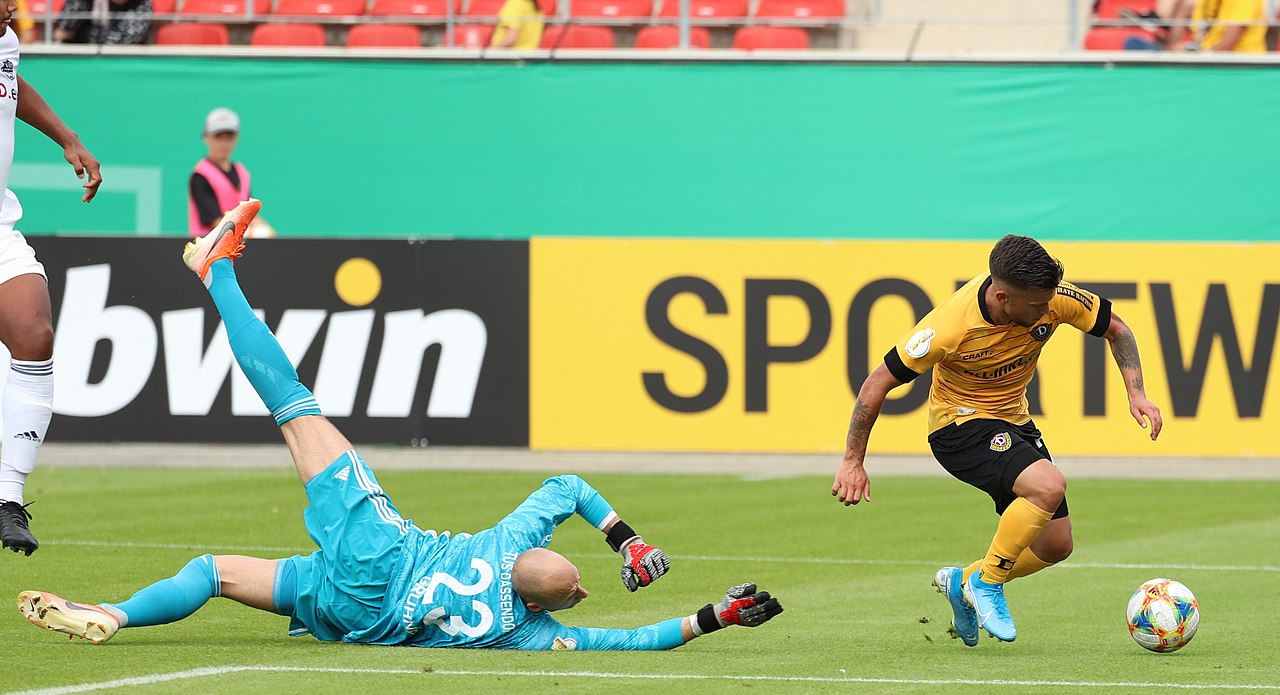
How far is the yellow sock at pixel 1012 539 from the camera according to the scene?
7.71 metres

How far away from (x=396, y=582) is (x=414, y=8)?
15.9 metres

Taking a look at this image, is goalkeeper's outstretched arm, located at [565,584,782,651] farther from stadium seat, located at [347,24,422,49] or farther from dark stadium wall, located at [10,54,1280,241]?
stadium seat, located at [347,24,422,49]

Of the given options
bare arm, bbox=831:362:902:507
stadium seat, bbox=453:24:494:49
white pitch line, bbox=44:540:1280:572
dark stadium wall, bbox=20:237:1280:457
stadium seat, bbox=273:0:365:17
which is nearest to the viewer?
bare arm, bbox=831:362:902:507

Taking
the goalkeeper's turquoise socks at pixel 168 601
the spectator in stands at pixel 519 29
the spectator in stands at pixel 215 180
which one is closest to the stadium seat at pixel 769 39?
the spectator in stands at pixel 519 29

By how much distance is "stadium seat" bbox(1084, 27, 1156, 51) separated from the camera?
844 inches

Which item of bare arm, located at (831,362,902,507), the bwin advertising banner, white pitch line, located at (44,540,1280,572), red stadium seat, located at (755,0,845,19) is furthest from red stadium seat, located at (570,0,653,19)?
bare arm, located at (831,362,902,507)

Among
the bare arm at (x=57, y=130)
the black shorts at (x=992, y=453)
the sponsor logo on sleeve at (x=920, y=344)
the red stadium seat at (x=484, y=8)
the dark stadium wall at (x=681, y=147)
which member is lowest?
the dark stadium wall at (x=681, y=147)

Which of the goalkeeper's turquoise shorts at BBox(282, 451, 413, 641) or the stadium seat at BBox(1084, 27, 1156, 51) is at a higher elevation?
the stadium seat at BBox(1084, 27, 1156, 51)

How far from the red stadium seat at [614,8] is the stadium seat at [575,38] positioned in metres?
0.34

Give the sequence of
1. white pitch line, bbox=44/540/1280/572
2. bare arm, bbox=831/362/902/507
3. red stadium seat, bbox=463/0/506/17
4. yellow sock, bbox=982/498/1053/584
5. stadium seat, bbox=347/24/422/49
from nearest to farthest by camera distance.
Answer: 1. bare arm, bbox=831/362/902/507
2. yellow sock, bbox=982/498/1053/584
3. white pitch line, bbox=44/540/1280/572
4. red stadium seat, bbox=463/0/506/17
5. stadium seat, bbox=347/24/422/49

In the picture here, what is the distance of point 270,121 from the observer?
21391mm

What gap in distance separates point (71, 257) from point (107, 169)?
500 centimetres

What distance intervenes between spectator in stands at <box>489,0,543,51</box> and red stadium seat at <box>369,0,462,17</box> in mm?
1000

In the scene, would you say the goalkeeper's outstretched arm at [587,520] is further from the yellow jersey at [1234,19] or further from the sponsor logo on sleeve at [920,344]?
the yellow jersey at [1234,19]
